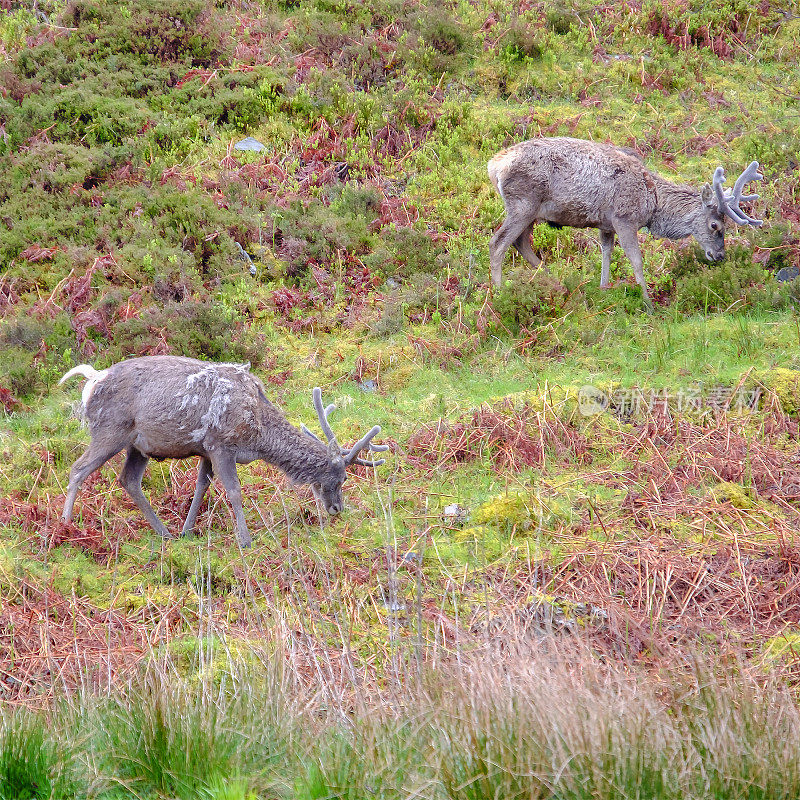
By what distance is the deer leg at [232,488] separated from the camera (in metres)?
8.41

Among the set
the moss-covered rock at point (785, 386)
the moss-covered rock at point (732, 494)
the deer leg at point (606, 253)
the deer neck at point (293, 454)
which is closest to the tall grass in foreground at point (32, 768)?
the deer neck at point (293, 454)

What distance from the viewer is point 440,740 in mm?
4168

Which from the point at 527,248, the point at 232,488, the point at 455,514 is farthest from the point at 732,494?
the point at 527,248

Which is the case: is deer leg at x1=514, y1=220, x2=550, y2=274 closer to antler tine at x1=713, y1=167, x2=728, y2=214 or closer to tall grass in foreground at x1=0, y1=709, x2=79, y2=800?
antler tine at x1=713, y1=167, x2=728, y2=214

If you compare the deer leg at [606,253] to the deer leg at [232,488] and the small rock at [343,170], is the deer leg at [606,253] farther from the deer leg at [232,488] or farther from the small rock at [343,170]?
the deer leg at [232,488]

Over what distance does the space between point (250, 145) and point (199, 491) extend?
9058mm

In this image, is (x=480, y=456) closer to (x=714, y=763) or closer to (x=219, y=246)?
(x=714, y=763)

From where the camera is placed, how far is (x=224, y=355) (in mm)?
11758

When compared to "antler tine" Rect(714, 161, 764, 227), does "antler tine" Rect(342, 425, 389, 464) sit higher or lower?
lower

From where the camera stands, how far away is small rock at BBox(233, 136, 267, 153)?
53.2 feet

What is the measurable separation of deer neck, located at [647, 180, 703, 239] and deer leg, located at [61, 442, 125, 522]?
26.1 ft

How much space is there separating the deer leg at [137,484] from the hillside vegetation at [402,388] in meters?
0.24

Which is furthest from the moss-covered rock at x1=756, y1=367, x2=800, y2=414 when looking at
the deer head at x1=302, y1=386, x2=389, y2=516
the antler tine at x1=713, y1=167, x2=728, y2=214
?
the deer head at x1=302, y1=386, x2=389, y2=516

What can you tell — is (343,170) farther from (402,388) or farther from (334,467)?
(334,467)
